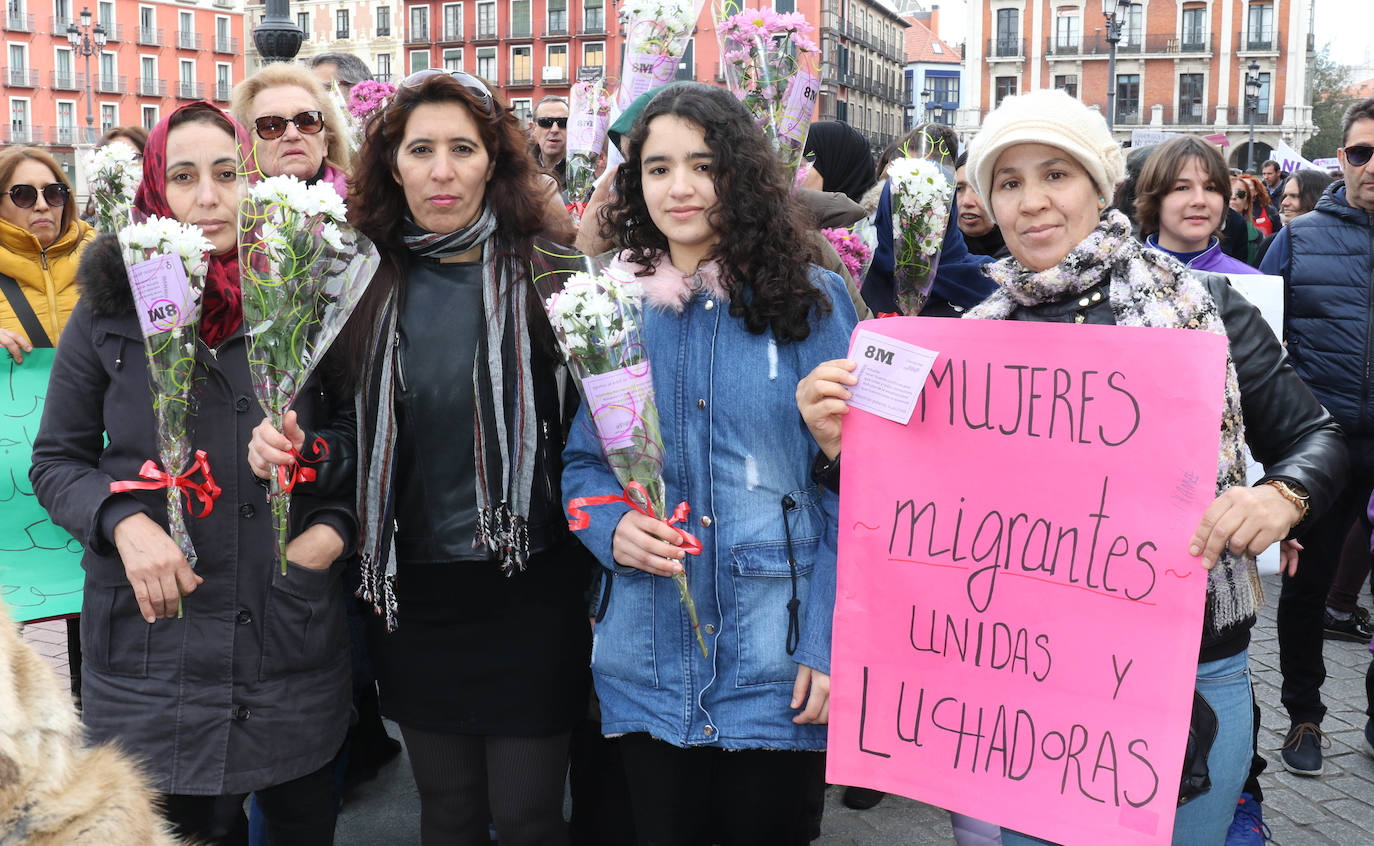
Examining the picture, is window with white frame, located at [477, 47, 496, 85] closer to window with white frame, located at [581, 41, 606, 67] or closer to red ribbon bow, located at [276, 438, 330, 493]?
window with white frame, located at [581, 41, 606, 67]

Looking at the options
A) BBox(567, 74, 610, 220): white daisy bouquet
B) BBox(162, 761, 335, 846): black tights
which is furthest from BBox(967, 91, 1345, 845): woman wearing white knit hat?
BBox(567, 74, 610, 220): white daisy bouquet

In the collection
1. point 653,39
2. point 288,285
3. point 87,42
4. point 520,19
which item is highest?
point 520,19

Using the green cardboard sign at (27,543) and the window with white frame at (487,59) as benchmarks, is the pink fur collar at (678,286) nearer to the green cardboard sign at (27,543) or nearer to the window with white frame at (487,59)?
the green cardboard sign at (27,543)

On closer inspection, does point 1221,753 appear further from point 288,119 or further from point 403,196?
point 288,119

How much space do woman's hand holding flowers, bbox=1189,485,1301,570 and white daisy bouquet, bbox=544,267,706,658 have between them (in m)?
1.02

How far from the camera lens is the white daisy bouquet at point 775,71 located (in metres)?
3.44

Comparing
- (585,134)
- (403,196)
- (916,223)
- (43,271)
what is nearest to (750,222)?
(403,196)

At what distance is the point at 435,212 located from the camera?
109 inches

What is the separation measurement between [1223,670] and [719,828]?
3.82 ft

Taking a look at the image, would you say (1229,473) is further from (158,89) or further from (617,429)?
(158,89)

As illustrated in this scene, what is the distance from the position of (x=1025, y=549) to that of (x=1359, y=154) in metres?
3.44

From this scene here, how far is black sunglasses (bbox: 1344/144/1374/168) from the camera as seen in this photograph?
15.0 feet

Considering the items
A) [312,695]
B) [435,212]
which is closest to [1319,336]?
[435,212]

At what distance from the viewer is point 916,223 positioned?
140 inches
